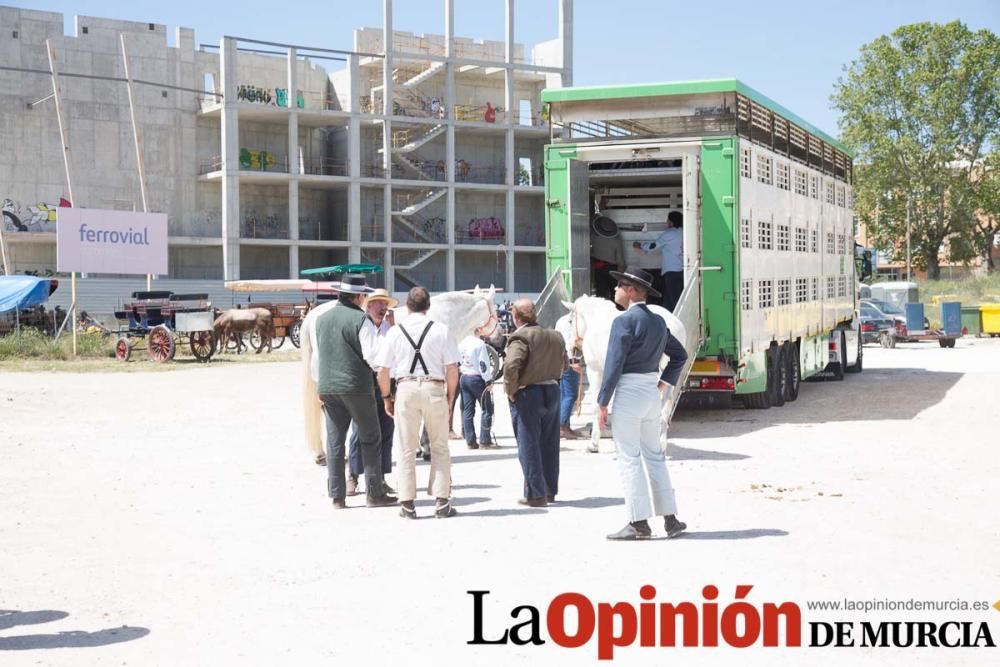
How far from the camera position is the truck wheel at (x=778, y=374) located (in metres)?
18.8

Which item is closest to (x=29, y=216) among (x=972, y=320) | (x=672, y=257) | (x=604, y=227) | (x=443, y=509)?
(x=972, y=320)

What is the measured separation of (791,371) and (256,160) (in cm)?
4739

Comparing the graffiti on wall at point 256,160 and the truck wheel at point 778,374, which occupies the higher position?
the graffiti on wall at point 256,160

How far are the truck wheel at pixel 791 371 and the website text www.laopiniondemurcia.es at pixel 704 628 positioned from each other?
13.0 meters

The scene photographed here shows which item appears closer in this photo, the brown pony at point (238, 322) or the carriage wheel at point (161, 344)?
the carriage wheel at point (161, 344)

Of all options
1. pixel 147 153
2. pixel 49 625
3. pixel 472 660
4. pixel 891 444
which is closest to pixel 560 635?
pixel 472 660

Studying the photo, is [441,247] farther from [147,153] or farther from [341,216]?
[147,153]

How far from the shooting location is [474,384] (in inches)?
574

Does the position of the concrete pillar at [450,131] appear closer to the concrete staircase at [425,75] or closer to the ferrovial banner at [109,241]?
the concrete staircase at [425,75]

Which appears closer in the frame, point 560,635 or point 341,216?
point 560,635

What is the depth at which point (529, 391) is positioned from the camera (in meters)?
10.6

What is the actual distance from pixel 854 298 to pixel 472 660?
2228 cm

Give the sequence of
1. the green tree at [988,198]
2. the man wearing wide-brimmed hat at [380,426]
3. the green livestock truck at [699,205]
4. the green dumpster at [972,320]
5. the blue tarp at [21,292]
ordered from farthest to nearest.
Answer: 1. the green tree at [988,198]
2. the green dumpster at [972,320]
3. the blue tarp at [21,292]
4. the green livestock truck at [699,205]
5. the man wearing wide-brimmed hat at [380,426]

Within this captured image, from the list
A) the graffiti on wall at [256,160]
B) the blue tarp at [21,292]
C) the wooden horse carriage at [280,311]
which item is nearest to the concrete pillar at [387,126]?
the graffiti on wall at [256,160]
